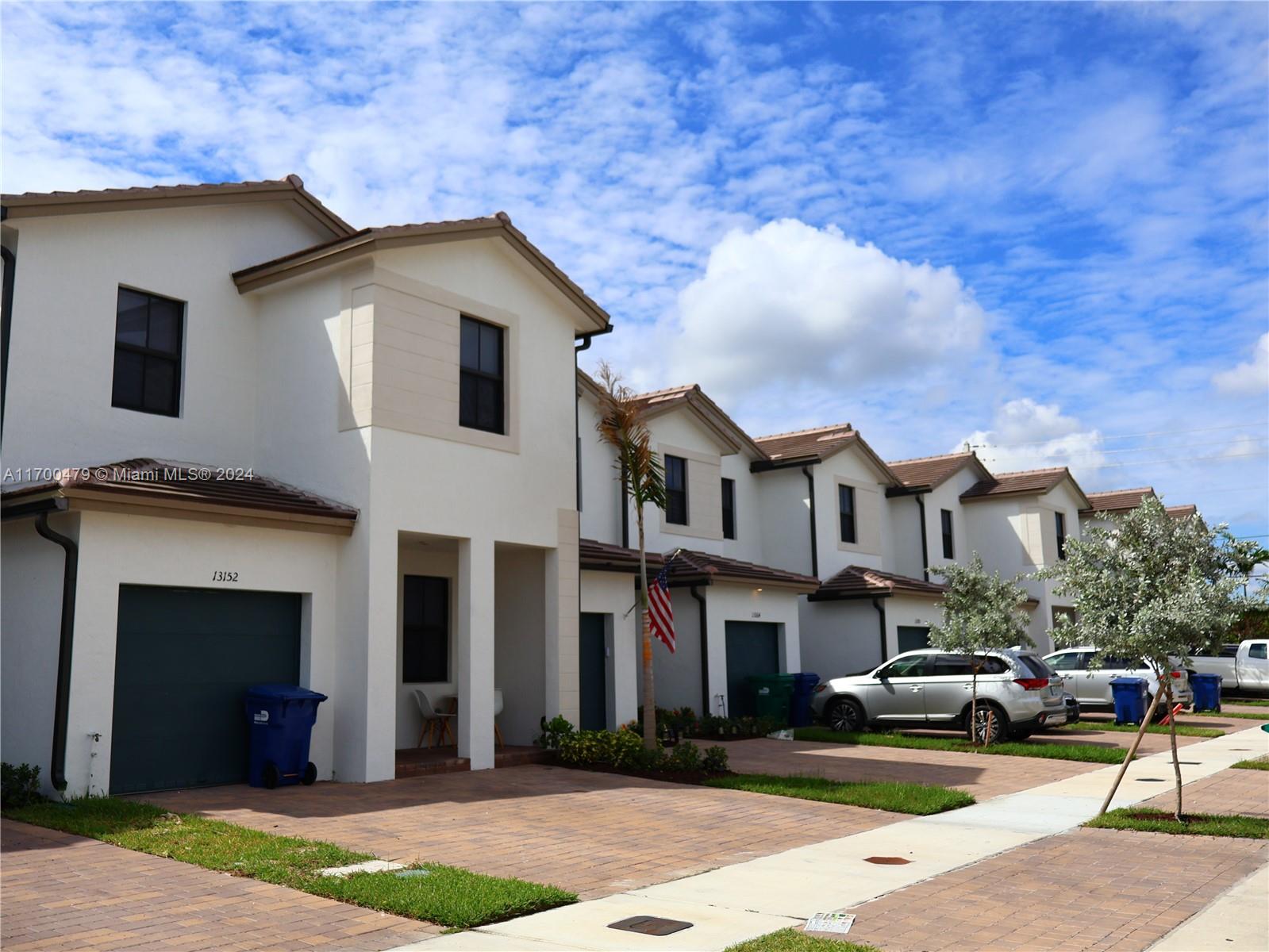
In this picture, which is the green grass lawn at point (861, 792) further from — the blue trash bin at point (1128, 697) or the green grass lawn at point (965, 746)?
the blue trash bin at point (1128, 697)

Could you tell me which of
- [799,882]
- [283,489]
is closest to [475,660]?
[283,489]

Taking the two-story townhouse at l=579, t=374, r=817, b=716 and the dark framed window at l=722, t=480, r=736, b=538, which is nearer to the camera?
the two-story townhouse at l=579, t=374, r=817, b=716

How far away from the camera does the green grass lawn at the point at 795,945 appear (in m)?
6.57

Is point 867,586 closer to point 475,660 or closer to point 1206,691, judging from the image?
point 1206,691

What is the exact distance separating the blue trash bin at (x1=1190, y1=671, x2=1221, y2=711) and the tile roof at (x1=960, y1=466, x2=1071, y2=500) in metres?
8.43

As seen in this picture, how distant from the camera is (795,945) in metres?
6.66

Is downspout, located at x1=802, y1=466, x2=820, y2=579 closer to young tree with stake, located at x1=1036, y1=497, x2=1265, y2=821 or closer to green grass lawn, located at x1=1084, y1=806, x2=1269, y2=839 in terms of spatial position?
young tree with stake, located at x1=1036, y1=497, x2=1265, y2=821

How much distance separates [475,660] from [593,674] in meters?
4.01

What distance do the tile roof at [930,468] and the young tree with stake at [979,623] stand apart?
509 inches

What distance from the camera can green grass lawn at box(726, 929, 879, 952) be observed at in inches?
259

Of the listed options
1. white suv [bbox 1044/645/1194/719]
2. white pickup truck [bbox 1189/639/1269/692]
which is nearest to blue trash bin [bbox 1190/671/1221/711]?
white suv [bbox 1044/645/1194/719]

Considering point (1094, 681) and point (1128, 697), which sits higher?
point (1094, 681)

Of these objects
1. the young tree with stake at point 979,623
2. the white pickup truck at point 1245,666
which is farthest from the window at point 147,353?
the white pickup truck at point 1245,666

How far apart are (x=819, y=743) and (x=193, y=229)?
→ 1300 cm
